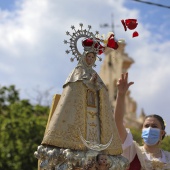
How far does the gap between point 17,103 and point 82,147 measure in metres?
13.4

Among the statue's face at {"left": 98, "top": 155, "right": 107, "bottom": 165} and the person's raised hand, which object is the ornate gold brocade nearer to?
the statue's face at {"left": 98, "top": 155, "right": 107, "bottom": 165}

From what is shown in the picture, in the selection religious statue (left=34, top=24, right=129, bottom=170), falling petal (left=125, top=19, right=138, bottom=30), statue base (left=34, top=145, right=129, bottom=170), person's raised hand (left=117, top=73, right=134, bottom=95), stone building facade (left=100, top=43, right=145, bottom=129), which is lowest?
statue base (left=34, top=145, right=129, bottom=170)

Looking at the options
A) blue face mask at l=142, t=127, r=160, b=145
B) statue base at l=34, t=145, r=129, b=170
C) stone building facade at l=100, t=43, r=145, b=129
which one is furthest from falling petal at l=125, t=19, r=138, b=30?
stone building facade at l=100, t=43, r=145, b=129

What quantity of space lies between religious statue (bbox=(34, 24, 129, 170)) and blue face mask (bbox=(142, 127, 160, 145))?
29.5 inches

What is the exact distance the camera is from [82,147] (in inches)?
189

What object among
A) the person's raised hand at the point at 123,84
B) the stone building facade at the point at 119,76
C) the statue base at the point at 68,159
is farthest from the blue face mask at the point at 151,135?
the stone building facade at the point at 119,76

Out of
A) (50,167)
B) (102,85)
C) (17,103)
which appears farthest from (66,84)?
(17,103)

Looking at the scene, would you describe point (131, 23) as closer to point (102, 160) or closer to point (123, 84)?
point (123, 84)

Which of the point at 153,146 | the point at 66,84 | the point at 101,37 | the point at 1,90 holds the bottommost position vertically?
the point at 153,146

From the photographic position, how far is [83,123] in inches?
194

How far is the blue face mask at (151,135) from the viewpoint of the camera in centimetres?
579

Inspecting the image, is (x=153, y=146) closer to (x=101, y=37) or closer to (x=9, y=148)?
(x=101, y=37)

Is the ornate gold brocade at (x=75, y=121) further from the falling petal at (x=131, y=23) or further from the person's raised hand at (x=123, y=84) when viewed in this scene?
the falling petal at (x=131, y=23)

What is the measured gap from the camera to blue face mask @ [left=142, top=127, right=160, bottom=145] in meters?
5.79
